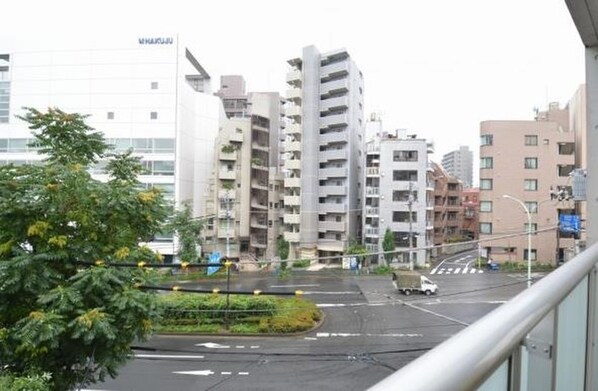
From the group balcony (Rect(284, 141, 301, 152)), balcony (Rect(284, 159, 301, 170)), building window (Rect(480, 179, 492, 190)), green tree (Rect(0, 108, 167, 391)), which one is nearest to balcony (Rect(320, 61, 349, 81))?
balcony (Rect(284, 141, 301, 152))

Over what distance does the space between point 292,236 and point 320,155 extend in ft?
8.46

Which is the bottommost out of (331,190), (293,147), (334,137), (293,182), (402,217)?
(402,217)

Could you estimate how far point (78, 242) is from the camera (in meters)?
2.96

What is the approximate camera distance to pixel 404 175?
1365 cm

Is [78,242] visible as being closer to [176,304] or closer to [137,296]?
[137,296]

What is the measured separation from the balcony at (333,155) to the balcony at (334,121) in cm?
75

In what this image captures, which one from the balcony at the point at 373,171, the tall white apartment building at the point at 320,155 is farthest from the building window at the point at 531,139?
the tall white apartment building at the point at 320,155

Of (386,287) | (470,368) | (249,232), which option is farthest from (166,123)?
(470,368)

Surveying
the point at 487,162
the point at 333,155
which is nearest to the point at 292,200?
the point at 333,155

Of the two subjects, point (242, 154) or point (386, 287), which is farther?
point (242, 154)

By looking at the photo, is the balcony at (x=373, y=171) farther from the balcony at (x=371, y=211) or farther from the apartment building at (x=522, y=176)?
the apartment building at (x=522, y=176)

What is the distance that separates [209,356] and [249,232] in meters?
9.32

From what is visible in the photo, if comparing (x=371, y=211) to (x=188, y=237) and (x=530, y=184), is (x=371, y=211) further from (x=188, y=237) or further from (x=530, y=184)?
(x=188, y=237)

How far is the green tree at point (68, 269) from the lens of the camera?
2.57 metres
